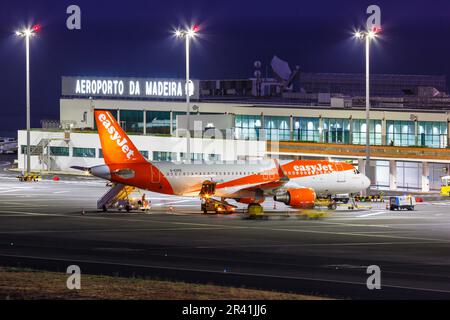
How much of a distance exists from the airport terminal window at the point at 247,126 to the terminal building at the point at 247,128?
0.11 m

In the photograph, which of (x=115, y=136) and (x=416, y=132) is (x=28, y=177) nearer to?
(x=115, y=136)

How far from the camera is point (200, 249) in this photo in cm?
A: 5212

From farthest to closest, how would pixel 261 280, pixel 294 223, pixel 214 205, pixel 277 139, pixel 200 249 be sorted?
pixel 277 139
pixel 214 205
pixel 294 223
pixel 200 249
pixel 261 280

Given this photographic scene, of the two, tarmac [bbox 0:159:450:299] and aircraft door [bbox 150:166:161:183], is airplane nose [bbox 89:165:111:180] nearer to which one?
tarmac [bbox 0:159:450:299]

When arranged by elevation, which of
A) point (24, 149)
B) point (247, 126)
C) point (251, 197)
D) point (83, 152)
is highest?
point (247, 126)

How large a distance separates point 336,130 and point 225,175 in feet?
124

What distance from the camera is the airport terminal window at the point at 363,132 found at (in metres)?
110

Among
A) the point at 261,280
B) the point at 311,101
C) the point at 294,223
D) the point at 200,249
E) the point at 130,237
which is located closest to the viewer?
the point at 261,280

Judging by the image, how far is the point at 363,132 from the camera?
111062 mm

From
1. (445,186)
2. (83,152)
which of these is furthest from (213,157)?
(445,186)

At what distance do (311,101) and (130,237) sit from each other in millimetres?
87422

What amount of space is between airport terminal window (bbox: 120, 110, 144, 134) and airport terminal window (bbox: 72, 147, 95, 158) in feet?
24.2
